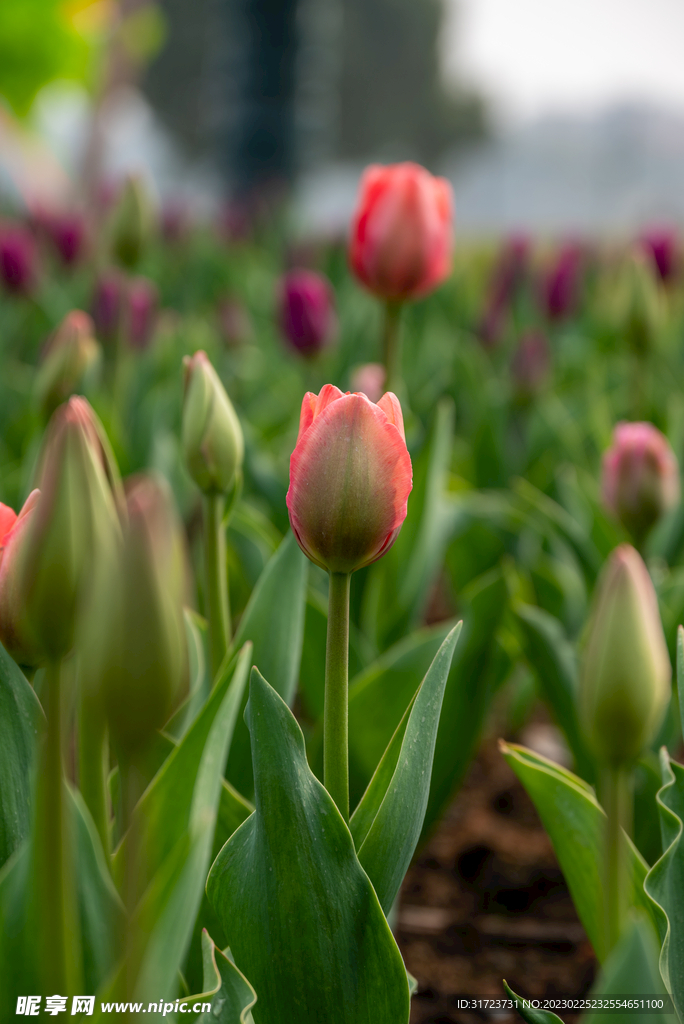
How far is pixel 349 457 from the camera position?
0.42 m

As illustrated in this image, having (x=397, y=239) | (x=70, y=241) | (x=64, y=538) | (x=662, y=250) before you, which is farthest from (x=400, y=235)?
(x=70, y=241)

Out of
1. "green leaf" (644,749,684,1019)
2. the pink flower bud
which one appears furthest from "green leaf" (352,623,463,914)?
the pink flower bud

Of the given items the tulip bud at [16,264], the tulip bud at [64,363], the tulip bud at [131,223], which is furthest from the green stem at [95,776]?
the tulip bud at [16,264]

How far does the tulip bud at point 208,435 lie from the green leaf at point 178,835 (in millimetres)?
176

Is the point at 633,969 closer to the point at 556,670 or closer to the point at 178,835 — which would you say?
the point at 178,835

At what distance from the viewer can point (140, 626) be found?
0.31 meters

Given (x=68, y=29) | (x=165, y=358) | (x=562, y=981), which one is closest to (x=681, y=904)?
(x=562, y=981)

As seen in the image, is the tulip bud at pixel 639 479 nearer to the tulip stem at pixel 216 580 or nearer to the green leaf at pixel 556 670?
the green leaf at pixel 556 670

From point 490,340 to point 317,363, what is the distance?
1.98ft

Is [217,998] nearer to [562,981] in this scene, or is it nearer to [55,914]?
[55,914]

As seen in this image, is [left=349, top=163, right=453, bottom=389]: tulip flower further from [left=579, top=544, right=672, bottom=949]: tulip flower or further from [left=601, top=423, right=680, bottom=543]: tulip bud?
[left=579, top=544, right=672, bottom=949]: tulip flower

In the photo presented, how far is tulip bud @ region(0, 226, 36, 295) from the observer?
177 cm

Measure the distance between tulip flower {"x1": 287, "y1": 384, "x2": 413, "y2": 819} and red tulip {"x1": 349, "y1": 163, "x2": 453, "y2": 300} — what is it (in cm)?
60

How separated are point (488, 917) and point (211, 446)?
0.64 m
